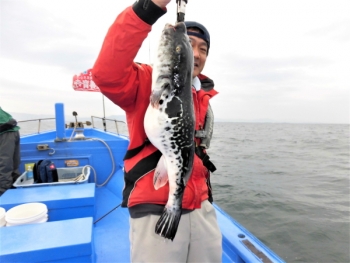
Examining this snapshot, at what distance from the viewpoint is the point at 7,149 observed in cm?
463

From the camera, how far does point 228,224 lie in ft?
12.3

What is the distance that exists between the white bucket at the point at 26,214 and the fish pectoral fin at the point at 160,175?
203cm

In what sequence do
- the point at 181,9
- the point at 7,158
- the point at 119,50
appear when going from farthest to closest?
the point at 7,158 < the point at 181,9 < the point at 119,50

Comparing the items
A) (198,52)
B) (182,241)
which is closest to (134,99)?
(198,52)

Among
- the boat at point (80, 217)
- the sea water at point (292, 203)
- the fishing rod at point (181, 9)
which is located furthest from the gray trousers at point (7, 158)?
the sea water at point (292, 203)

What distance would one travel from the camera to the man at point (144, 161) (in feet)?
5.14

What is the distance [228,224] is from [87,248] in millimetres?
2220

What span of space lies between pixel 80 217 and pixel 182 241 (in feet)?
7.97

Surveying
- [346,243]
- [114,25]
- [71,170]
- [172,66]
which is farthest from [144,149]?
[346,243]

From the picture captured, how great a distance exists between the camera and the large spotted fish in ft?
5.76

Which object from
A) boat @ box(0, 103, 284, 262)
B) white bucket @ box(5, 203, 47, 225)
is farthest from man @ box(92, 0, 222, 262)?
white bucket @ box(5, 203, 47, 225)

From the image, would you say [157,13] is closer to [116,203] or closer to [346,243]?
[116,203]

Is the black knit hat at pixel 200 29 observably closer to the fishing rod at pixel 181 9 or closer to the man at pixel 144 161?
the man at pixel 144 161

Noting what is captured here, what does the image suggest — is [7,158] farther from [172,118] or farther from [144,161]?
[172,118]
